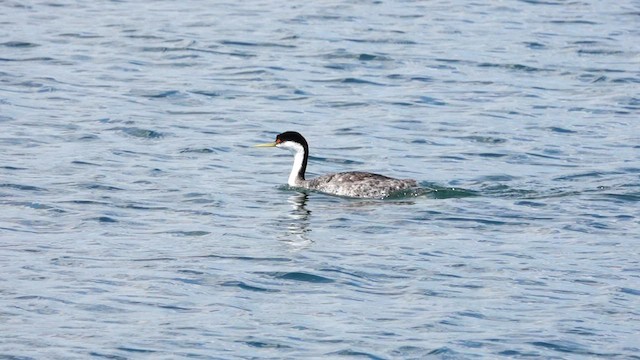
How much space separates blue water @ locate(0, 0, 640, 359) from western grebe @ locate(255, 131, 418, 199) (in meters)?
0.21

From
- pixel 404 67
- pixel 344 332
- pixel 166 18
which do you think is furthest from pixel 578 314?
pixel 166 18

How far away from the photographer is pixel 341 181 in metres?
21.3

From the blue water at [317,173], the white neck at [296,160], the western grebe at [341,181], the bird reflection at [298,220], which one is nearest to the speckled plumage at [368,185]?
the western grebe at [341,181]

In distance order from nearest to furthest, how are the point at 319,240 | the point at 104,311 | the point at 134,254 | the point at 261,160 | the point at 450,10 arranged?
the point at 104,311 → the point at 134,254 → the point at 319,240 → the point at 261,160 → the point at 450,10

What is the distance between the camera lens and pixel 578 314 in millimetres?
15328

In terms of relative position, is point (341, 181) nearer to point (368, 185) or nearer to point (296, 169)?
point (368, 185)

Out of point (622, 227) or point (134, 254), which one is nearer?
point (134, 254)

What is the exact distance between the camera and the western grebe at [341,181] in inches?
823

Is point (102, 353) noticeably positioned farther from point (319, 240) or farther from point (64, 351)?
point (319, 240)

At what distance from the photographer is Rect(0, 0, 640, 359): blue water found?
14844 mm

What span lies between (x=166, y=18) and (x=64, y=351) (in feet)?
75.5

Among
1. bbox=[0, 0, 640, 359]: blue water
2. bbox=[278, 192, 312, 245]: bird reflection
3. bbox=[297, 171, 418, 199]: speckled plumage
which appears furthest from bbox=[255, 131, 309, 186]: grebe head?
bbox=[297, 171, 418, 199]: speckled plumage

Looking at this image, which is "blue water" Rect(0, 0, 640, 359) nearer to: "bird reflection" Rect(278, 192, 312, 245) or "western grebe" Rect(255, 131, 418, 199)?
"bird reflection" Rect(278, 192, 312, 245)

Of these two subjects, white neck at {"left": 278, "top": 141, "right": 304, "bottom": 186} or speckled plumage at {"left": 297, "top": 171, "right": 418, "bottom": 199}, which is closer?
speckled plumage at {"left": 297, "top": 171, "right": 418, "bottom": 199}
